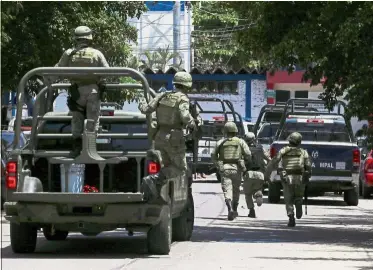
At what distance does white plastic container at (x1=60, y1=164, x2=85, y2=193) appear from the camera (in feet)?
47.4

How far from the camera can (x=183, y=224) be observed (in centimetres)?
1650

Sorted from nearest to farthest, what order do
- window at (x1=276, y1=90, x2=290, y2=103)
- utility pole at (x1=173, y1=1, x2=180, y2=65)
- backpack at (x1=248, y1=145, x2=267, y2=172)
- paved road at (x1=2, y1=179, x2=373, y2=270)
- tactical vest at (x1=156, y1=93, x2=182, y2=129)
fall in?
1. paved road at (x1=2, y1=179, x2=373, y2=270)
2. tactical vest at (x1=156, y1=93, x2=182, y2=129)
3. backpack at (x1=248, y1=145, x2=267, y2=172)
4. utility pole at (x1=173, y1=1, x2=180, y2=65)
5. window at (x1=276, y1=90, x2=290, y2=103)

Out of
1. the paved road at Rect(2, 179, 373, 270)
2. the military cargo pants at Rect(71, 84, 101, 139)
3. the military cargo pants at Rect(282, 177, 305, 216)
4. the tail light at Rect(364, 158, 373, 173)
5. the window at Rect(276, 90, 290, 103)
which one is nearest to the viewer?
the paved road at Rect(2, 179, 373, 270)

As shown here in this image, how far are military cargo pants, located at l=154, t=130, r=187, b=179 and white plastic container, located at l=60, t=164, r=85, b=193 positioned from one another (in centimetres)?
121

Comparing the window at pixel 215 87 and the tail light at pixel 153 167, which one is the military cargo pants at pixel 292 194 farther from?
the window at pixel 215 87

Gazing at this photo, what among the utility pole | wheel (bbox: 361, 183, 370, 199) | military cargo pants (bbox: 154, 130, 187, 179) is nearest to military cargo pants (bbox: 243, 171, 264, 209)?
military cargo pants (bbox: 154, 130, 187, 179)

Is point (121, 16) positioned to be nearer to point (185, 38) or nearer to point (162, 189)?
point (162, 189)

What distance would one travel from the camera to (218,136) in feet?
121

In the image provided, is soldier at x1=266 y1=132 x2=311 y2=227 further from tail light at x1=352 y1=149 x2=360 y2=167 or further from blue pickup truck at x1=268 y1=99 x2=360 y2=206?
tail light at x1=352 y1=149 x2=360 y2=167

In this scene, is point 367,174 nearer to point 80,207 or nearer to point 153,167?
point 153,167

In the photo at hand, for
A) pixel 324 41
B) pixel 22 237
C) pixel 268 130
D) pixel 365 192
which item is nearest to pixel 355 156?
pixel 365 192

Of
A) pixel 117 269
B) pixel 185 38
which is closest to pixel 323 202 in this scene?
pixel 117 269

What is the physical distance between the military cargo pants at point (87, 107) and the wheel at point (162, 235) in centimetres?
136

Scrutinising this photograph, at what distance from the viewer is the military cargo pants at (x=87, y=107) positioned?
14.8m
